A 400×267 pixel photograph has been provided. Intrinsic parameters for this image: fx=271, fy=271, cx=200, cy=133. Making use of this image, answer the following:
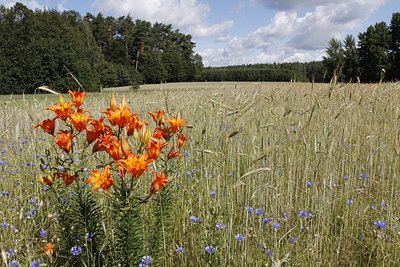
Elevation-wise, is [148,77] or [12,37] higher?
[12,37]

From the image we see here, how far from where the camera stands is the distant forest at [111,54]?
27016 mm

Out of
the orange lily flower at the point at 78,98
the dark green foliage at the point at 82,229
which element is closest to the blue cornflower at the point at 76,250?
the dark green foliage at the point at 82,229

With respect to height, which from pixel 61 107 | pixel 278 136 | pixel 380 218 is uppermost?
pixel 61 107

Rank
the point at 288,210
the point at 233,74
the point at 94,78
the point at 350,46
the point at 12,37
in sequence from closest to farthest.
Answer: the point at 288,210
the point at 94,78
the point at 12,37
the point at 350,46
the point at 233,74

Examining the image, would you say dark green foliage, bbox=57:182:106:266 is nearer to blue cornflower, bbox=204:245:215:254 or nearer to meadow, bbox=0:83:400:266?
meadow, bbox=0:83:400:266

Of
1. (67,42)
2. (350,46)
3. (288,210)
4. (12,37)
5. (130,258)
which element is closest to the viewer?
(130,258)

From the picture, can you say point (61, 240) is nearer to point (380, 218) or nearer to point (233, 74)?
point (380, 218)

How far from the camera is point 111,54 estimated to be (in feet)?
174

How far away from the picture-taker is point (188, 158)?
3.30 m

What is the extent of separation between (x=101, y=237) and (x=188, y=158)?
1.69 metres

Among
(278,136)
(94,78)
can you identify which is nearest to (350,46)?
(94,78)

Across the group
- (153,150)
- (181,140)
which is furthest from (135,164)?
(181,140)

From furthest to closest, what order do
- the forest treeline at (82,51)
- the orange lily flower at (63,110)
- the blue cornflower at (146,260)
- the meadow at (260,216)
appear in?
the forest treeline at (82,51) < the meadow at (260,216) < the orange lily flower at (63,110) < the blue cornflower at (146,260)

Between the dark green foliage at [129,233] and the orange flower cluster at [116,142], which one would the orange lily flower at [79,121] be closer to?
the orange flower cluster at [116,142]
